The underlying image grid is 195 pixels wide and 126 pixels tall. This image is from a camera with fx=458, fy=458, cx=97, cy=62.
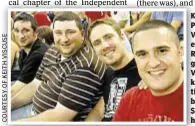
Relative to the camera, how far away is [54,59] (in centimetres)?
151

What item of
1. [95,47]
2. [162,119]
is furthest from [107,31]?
[162,119]

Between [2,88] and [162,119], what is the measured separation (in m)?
0.53

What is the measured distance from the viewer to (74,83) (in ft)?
4.85

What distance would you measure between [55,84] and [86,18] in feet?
0.78

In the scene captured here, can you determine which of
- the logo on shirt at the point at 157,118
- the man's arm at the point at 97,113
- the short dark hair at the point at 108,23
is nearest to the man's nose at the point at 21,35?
the short dark hair at the point at 108,23

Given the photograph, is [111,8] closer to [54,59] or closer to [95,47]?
[95,47]

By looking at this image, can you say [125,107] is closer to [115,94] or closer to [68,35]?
[115,94]

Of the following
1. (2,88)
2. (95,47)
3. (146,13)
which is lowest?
(2,88)

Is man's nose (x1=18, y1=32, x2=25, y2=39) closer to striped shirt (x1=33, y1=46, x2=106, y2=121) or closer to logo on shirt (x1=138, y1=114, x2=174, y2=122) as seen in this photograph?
striped shirt (x1=33, y1=46, x2=106, y2=121)

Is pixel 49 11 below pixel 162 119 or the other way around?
the other way around

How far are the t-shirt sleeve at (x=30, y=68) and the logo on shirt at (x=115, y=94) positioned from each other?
25 cm

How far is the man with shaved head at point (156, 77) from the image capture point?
1.46 m

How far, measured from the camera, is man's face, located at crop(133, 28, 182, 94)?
1.46 meters

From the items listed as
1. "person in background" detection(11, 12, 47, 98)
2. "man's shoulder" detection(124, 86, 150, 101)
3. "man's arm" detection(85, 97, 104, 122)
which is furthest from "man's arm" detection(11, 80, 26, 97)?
"man's shoulder" detection(124, 86, 150, 101)
